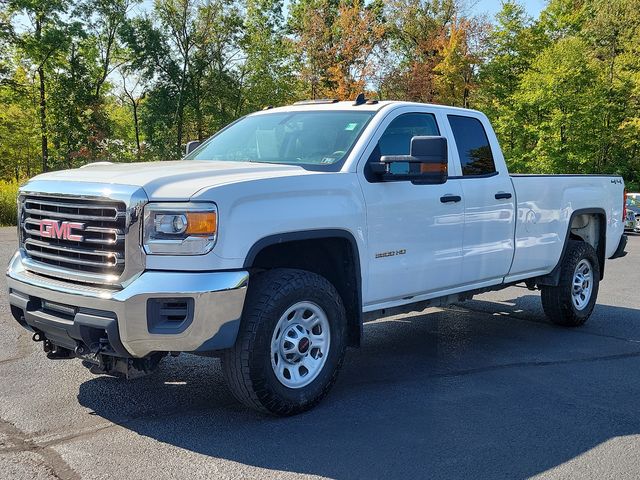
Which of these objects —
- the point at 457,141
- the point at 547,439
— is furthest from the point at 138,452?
the point at 457,141

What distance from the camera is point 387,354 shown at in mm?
6164

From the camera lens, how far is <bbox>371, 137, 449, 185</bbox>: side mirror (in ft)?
15.5

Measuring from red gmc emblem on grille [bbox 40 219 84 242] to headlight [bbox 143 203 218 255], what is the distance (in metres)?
0.53

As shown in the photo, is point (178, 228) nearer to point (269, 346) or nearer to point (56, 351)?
point (269, 346)

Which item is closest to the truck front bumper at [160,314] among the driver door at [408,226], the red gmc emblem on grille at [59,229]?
the red gmc emblem on grille at [59,229]

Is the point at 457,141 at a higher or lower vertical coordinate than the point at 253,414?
higher

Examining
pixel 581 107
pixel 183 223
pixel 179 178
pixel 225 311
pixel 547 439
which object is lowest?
pixel 547 439

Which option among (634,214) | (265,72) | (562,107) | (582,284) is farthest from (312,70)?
(582,284)

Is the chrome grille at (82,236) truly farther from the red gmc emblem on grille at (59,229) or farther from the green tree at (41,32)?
the green tree at (41,32)

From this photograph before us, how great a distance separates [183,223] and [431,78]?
31.6 meters

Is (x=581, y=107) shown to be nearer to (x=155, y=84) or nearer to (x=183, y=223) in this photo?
(x=155, y=84)

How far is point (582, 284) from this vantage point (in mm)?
7625

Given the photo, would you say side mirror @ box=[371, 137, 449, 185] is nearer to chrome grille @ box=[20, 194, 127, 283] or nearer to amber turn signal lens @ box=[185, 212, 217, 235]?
amber turn signal lens @ box=[185, 212, 217, 235]

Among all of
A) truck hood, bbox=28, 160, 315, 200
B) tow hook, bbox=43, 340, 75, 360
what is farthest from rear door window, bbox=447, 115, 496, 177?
tow hook, bbox=43, 340, 75, 360
